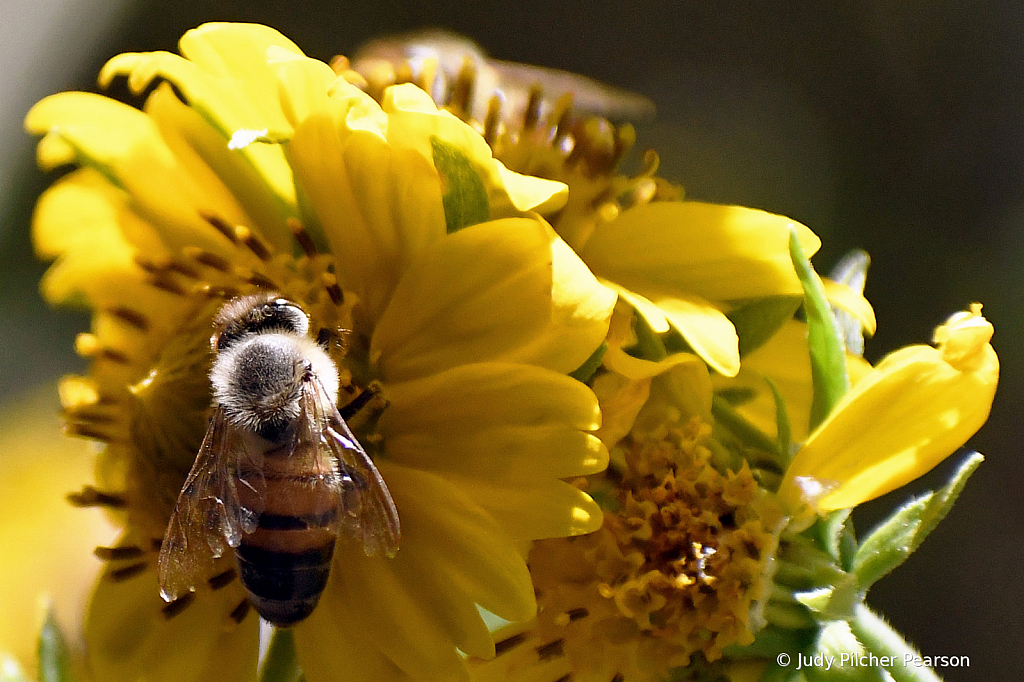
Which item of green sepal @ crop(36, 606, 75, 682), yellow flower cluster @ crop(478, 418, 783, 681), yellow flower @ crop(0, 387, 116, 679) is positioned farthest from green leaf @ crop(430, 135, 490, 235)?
yellow flower @ crop(0, 387, 116, 679)

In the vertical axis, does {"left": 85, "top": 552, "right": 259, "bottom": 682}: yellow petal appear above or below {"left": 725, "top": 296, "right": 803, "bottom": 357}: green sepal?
below

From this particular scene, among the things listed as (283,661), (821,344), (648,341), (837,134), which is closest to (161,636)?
(283,661)

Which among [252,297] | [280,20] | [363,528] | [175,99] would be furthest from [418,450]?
[280,20]

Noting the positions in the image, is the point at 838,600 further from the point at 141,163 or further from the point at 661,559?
the point at 141,163

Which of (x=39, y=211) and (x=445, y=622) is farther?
(x=39, y=211)

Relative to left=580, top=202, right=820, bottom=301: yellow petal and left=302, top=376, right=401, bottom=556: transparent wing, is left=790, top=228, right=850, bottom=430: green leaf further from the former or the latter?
left=302, top=376, right=401, bottom=556: transparent wing

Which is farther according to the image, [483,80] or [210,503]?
[483,80]

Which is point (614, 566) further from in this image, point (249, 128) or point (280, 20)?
point (280, 20)
